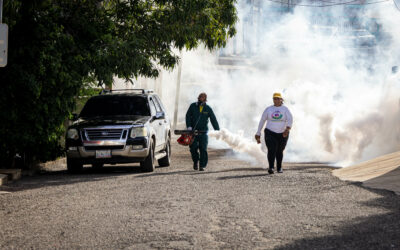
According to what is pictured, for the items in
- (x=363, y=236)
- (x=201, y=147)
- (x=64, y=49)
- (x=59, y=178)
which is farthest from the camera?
(x=201, y=147)

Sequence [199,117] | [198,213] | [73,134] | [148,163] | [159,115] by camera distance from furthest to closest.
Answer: [159,115] → [199,117] → [148,163] → [73,134] → [198,213]

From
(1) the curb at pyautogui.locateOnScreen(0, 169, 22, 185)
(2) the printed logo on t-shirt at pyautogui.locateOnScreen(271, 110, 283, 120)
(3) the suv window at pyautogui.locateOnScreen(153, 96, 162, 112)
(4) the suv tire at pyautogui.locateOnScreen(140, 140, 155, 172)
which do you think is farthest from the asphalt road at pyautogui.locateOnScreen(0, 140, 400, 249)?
(3) the suv window at pyautogui.locateOnScreen(153, 96, 162, 112)

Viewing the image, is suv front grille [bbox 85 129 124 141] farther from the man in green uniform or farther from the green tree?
the man in green uniform

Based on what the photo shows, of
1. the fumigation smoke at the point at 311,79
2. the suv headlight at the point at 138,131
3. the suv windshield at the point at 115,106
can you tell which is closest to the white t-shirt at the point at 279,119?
the fumigation smoke at the point at 311,79

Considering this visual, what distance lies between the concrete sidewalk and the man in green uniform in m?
3.10

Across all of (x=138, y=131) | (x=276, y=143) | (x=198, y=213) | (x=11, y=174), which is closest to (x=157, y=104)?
(x=138, y=131)

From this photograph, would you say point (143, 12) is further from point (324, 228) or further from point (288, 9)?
point (288, 9)

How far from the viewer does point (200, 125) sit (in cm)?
1630

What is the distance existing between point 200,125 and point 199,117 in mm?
202

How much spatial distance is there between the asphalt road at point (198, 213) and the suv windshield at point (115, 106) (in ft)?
8.78

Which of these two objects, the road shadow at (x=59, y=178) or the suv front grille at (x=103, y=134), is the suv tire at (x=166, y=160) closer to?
the road shadow at (x=59, y=178)

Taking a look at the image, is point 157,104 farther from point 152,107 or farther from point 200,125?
point 200,125

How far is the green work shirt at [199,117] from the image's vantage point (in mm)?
16297

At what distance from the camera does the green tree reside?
14.9 m
